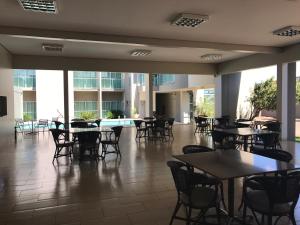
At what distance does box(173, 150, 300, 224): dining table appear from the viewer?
8.11ft

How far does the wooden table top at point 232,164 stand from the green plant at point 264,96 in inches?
323

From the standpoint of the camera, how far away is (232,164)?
110 inches

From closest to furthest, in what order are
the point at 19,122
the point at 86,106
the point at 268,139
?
the point at 268,139
the point at 19,122
the point at 86,106

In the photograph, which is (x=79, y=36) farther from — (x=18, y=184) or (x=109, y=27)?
(x=18, y=184)

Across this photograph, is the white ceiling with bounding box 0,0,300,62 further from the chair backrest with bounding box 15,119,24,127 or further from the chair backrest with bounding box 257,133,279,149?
the chair backrest with bounding box 15,119,24,127

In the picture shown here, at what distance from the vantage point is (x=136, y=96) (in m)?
21.4

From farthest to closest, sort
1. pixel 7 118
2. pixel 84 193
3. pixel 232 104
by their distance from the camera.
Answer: pixel 232 104 → pixel 7 118 → pixel 84 193

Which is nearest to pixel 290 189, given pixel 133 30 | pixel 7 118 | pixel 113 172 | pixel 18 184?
pixel 113 172

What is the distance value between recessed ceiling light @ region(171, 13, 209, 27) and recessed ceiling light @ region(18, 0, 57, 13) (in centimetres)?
224

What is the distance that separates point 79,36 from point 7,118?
4.07 metres

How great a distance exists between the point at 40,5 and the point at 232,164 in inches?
155

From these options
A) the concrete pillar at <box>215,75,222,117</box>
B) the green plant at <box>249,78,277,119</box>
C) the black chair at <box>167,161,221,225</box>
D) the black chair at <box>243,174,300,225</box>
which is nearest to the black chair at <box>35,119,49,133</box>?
the concrete pillar at <box>215,75,222,117</box>

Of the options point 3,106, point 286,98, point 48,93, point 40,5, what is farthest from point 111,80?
point 40,5

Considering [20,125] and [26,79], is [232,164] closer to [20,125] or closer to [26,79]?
[20,125]
